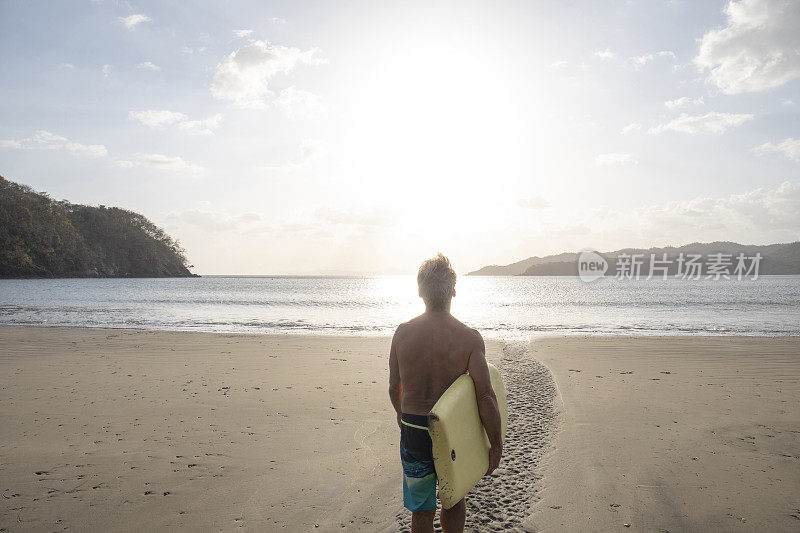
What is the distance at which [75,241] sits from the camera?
295 feet

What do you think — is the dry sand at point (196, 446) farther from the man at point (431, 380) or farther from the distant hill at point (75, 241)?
the distant hill at point (75, 241)

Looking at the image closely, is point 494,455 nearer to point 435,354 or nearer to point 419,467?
point 419,467

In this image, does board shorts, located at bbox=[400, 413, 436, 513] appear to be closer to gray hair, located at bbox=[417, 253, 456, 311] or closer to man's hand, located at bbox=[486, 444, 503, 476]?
man's hand, located at bbox=[486, 444, 503, 476]

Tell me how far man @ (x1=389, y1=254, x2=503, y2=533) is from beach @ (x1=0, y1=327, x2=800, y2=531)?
1.10 m

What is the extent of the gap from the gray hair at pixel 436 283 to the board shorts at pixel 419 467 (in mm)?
645

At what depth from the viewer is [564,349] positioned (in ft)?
39.5

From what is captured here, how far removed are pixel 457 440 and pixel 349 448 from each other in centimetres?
306

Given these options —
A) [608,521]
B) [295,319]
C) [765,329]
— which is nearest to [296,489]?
[608,521]

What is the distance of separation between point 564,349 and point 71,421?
423 inches

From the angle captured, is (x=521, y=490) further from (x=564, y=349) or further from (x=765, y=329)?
(x=765, y=329)

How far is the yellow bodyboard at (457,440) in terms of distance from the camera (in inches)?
90.2

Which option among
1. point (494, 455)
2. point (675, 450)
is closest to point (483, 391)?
point (494, 455)

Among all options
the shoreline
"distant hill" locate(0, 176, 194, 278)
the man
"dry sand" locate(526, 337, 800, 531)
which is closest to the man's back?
the man

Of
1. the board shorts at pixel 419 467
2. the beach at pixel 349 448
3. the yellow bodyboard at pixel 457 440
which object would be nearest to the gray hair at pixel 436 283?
the yellow bodyboard at pixel 457 440
